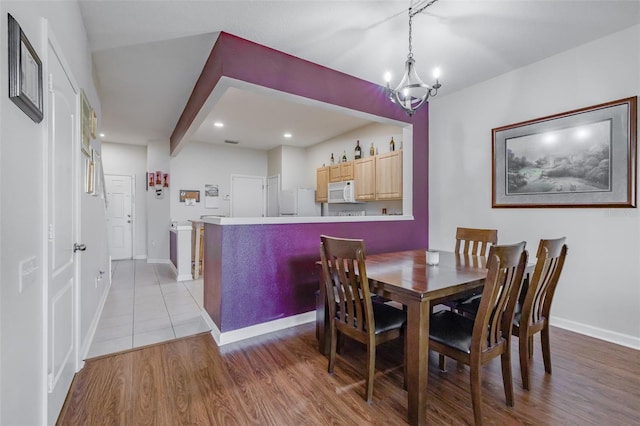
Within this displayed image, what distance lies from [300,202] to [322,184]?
631 mm

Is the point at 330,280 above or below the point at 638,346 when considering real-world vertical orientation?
above

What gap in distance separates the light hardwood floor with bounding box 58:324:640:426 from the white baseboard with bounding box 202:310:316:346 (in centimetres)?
9

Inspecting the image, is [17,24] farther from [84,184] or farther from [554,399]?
[554,399]

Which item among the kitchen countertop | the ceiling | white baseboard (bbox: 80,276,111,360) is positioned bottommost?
white baseboard (bbox: 80,276,111,360)

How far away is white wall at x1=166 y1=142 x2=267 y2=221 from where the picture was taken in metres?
6.39

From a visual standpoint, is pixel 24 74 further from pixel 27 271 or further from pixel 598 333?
pixel 598 333

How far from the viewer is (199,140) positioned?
6.41 metres

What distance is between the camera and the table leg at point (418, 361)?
1546 millimetres

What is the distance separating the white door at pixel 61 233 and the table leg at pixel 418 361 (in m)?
1.82

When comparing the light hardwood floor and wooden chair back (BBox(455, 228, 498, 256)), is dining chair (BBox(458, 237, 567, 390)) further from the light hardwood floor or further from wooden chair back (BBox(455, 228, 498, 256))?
wooden chair back (BBox(455, 228, 498, 256))

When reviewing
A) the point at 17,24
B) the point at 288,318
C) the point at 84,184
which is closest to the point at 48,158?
the point at 17,24

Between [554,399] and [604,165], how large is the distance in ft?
6.81

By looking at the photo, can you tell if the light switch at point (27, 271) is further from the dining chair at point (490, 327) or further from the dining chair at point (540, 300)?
the dining chair at point (540, 300)

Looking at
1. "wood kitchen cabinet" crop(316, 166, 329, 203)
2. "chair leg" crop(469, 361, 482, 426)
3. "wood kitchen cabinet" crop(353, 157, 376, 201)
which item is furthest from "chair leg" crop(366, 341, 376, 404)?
"wood kitchen cabinet" crop(316, 166, 329, 203)
